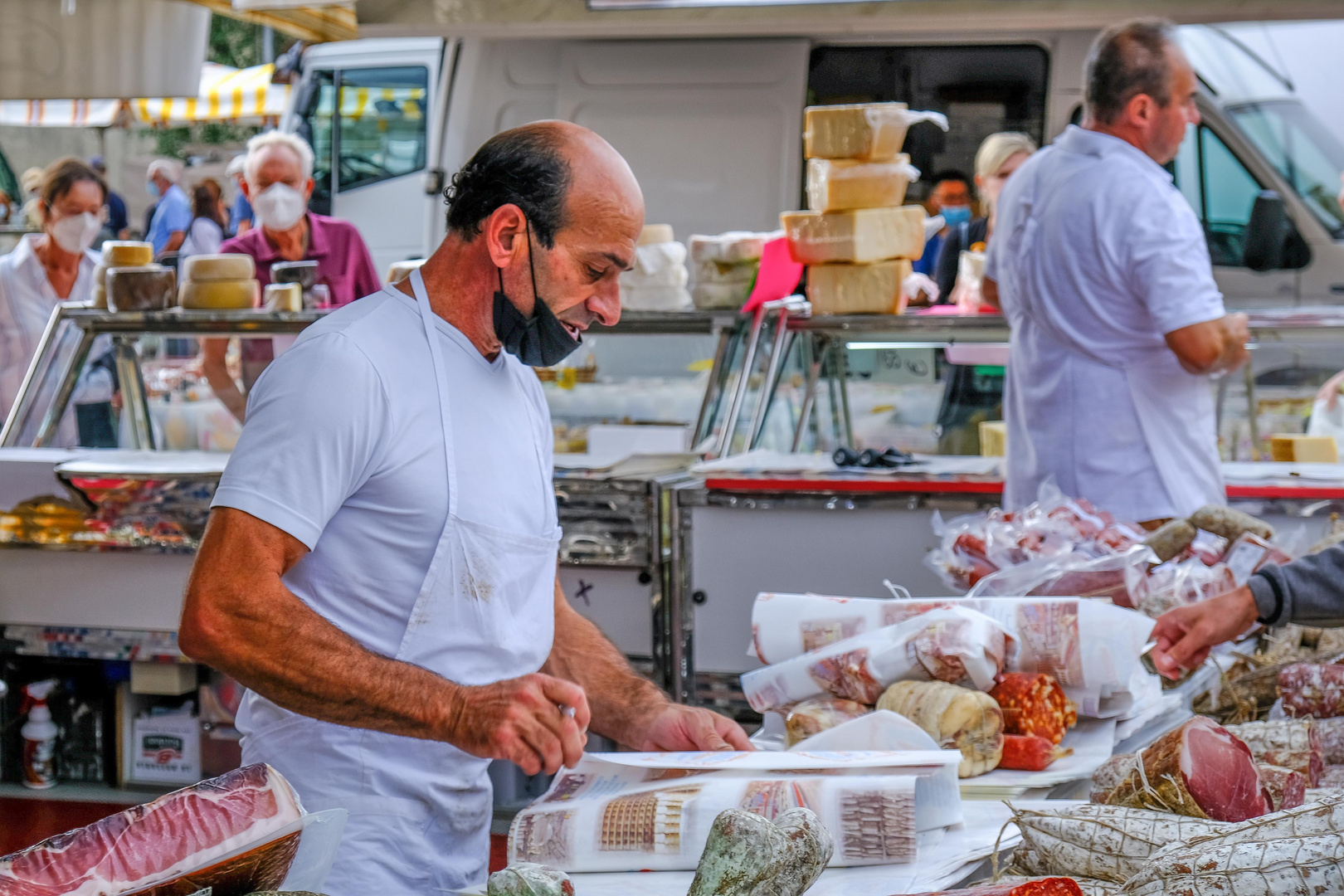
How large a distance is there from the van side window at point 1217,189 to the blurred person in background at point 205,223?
629 centimetres

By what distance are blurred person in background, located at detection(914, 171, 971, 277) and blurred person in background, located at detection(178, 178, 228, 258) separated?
17.1 feet

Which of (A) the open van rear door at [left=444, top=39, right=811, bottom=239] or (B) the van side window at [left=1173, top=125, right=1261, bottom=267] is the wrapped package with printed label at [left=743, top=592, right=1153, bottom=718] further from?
(B) the van side window at [left=1173, top=125, right=1261, bottom=267]

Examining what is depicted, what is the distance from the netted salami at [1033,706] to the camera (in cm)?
206

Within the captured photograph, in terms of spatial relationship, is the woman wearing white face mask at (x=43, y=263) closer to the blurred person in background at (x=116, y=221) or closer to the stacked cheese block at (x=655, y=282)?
the stacked cheese block at (x=655, y=282)

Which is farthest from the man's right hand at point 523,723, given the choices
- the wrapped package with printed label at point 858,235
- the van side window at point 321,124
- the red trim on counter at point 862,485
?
the van side window at point 321,124

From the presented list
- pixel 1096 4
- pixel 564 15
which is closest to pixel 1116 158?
pixel 1096 4

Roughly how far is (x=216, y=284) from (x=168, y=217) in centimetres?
751

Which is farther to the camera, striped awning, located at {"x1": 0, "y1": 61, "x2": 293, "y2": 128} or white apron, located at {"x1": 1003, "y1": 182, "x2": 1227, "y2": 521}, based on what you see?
striped awning, located at {"x1": 0, "y1": 61, "x2": 293, "y2": 128}

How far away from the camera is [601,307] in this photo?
196 cm

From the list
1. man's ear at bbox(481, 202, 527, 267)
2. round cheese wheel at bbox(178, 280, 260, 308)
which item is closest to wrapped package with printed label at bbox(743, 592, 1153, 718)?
man's ear at bbox(481, 202, 527, 267)

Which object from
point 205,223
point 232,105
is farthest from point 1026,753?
point 232,105

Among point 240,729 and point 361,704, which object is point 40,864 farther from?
point 240,729

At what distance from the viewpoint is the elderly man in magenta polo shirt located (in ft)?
16.8

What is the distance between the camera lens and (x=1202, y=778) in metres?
1.53
